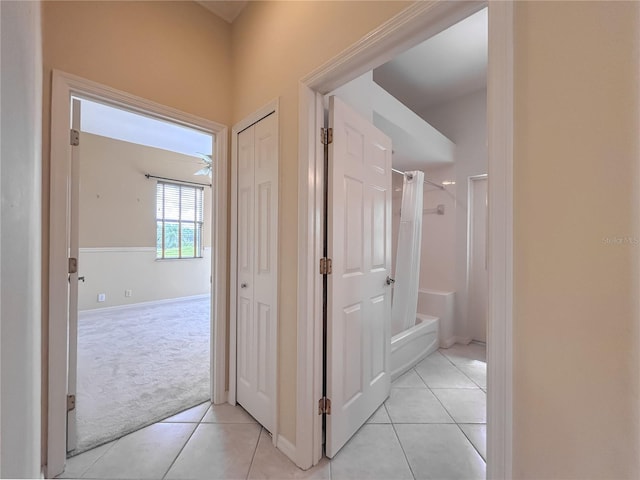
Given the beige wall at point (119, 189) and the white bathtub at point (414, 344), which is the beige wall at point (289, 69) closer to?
the white bathtub at point (414, 344)

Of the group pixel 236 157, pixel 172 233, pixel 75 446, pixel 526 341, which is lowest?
pixel 75 446

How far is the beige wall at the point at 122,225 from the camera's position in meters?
4.45

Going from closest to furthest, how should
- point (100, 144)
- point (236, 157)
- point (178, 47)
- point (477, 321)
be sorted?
point (178, 47)
point (236, 157)
point (477, 321)
point (100, 144)

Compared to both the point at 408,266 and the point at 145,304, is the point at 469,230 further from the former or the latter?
the point at 145,304

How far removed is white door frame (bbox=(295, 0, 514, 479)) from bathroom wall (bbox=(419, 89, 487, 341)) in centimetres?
280

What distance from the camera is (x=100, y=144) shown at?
4.59 m

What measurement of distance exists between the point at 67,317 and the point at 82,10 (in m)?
1.72

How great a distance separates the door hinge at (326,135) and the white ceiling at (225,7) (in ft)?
4.40

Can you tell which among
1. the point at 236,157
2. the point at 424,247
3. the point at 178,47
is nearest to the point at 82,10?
the point at 178,47

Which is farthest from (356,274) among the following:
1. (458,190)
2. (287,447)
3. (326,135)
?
(458,190)

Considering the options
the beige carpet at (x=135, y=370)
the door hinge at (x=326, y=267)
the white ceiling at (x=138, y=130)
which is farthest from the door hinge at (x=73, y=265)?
the white ceiling at (x=138, y=130)

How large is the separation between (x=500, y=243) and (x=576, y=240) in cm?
16

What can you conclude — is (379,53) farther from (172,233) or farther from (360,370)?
(172,233)

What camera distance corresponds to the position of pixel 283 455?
1.47 meters
